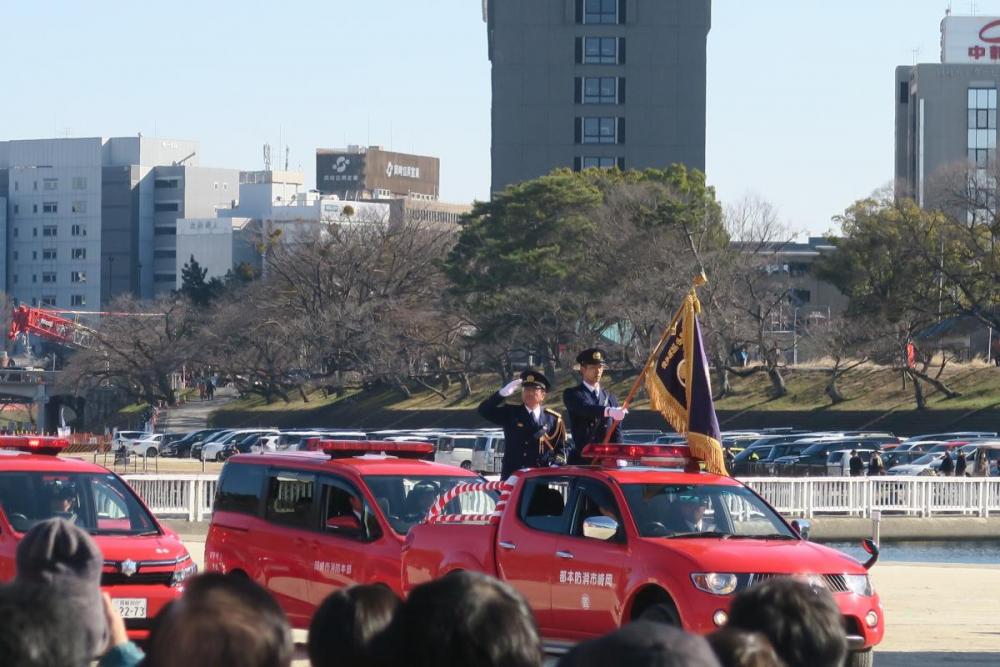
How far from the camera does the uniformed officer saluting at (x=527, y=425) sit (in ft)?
47.5

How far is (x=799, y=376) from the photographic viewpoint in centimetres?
8106

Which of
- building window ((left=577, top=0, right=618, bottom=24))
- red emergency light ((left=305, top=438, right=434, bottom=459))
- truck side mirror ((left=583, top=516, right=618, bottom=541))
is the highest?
building window ((left=577, top=0, right=618, bottom=24))

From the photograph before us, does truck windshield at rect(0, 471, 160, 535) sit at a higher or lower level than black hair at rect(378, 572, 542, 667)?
lower

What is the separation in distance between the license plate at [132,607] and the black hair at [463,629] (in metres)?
9.30

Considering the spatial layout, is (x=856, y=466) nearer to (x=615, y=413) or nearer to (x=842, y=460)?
(x=842, y=460)

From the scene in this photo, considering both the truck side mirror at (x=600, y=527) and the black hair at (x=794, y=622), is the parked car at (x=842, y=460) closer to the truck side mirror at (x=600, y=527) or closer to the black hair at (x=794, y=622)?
the truck side mirror at (x=600, y=527)

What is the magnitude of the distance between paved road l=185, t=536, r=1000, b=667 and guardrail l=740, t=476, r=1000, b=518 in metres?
7.99

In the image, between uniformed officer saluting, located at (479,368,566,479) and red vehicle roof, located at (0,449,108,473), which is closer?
uniformed officer saluting, located at (479,368,566,479)

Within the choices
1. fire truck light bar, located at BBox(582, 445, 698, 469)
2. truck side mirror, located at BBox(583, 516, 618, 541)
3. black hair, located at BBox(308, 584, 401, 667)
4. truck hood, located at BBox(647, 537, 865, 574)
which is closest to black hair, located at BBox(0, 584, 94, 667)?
black hair, located at BBox(308, 584, 401, 667)

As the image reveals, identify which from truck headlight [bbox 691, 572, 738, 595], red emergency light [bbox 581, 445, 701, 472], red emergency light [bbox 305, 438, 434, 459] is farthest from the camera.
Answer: red emergency light [bbox 305, 438, 434, 459]

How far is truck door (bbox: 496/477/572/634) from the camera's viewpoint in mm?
13344

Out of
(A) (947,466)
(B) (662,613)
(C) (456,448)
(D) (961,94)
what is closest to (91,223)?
(D) (961,94)

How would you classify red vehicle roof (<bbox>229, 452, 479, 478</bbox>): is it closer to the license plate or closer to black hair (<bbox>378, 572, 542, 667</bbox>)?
the license plate

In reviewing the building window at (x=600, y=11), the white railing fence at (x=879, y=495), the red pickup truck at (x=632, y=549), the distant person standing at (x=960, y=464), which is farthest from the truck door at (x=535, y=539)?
the building window at (x=600, y=11)
